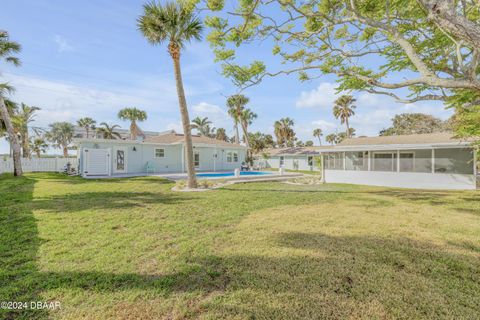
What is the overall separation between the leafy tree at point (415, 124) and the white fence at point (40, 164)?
46.6 m

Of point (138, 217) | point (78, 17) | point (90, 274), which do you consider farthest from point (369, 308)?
point (78, 17)

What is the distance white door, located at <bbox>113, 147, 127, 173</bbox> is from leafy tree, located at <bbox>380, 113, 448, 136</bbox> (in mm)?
38495

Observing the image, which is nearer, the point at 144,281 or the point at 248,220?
the point at 144,281

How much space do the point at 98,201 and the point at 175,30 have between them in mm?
8756

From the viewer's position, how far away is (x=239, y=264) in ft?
12.0

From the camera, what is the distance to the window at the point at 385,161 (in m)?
15.2

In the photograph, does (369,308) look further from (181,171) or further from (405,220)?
(181,171)

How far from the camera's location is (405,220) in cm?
645

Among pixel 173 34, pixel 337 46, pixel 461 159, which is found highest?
pixel 173 34

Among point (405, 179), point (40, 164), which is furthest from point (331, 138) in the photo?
point (40, 164)

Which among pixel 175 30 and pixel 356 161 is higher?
Result: pixel 175 30

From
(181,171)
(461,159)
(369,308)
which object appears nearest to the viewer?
(369,308)

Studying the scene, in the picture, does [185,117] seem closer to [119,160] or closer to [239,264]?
[239,264]

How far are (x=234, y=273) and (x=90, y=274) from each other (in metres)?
2.11
